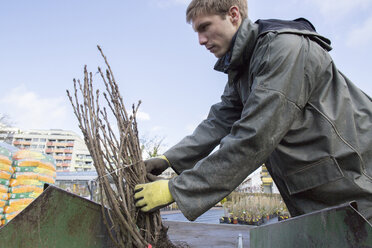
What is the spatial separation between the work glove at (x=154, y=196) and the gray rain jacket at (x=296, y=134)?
2.3 inches

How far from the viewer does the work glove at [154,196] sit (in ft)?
4.32

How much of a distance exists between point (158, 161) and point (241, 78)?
768mm

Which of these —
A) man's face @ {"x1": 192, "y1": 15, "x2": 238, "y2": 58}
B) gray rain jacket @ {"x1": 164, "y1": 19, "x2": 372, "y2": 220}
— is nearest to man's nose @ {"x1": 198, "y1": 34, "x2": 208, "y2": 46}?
man's face @ {"x1": 192, "y1": 15, "x2": 238, "y2": 58}

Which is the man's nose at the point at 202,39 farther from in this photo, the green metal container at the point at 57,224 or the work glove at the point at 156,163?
the green metal container at the point at 57,224

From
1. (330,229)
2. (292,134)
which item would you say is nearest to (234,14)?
(292,134)

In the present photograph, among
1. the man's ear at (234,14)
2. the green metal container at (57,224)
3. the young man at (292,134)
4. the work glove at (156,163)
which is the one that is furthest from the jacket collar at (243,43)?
the green metal container at (57,224)

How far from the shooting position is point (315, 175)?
1.28 meters

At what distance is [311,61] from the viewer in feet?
4.29

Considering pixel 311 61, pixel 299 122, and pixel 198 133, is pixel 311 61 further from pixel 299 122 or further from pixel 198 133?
pixel 198 133

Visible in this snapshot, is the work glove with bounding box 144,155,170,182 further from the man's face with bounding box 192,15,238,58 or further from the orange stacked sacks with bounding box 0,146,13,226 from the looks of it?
the orange stacked sacks with bounding box 0,146,13,226

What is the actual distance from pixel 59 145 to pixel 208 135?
92.6m

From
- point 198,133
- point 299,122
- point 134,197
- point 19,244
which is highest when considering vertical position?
point 198,133

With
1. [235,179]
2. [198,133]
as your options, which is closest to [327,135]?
[235,179]

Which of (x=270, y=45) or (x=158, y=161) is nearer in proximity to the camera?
(x=270, y=45)
